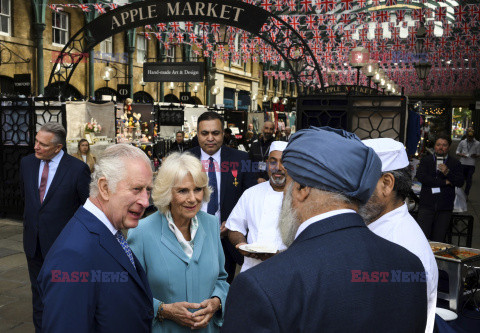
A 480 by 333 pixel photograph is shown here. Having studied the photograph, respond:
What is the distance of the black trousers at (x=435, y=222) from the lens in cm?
695

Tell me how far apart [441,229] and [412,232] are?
5.25m

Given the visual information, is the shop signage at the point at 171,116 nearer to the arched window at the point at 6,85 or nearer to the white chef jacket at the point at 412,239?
the arched window at the point at 6,85

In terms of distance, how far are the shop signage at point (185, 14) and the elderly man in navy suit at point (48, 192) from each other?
12.0 ft

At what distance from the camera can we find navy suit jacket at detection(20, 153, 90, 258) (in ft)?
14.6

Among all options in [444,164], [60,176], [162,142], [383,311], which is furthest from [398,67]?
[383,311]

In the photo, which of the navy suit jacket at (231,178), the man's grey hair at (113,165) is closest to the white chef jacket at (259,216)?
the navy suit jacket at (231,178)

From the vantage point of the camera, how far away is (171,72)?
11.5 m

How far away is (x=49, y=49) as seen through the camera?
1998 centimetres

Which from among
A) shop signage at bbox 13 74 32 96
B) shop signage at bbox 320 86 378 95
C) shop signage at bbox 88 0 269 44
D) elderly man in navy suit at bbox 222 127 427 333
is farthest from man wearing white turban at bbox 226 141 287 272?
shop signage at bbox 13 74 32 96

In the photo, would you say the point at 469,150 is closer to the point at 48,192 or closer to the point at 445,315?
the point at 445,315

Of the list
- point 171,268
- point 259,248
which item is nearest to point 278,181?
point 259,248

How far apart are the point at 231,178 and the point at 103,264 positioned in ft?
8.49

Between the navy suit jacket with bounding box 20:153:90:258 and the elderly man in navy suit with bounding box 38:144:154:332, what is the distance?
8.59 ft

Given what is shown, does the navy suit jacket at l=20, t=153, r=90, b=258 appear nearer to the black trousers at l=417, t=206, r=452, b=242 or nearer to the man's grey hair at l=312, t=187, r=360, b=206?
the man's grey hair at l=312, t=187, r=360, b=206
